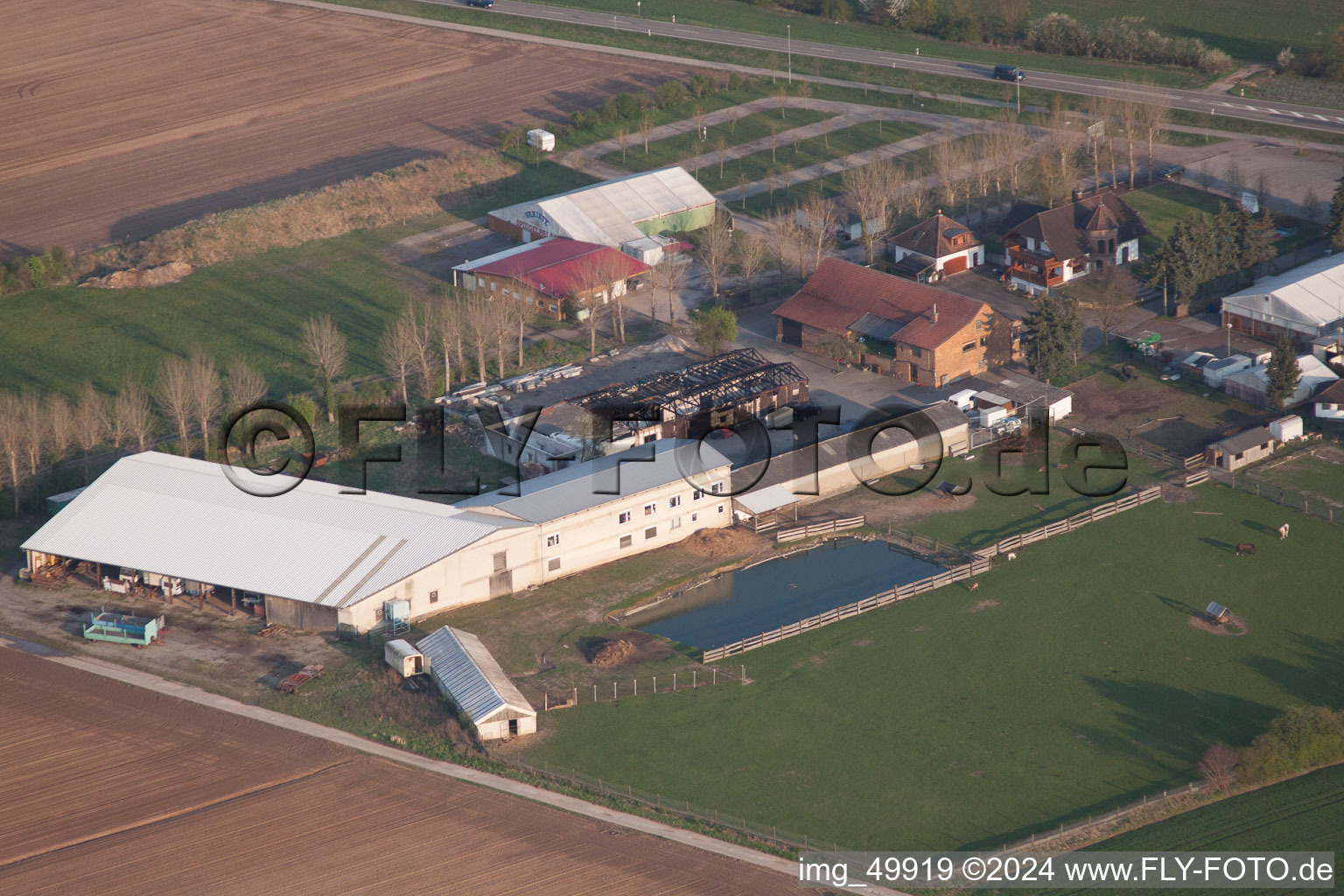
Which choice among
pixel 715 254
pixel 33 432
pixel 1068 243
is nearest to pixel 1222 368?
pixel 1068 243

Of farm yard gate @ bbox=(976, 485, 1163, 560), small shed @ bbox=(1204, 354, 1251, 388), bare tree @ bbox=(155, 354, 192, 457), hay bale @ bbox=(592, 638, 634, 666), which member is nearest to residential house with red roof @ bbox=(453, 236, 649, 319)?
bare tree @ bbox=(155, 354, 192, 457)

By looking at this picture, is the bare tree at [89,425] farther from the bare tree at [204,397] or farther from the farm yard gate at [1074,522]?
the farm yard gate at [1074,522]

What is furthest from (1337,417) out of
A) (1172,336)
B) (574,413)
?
(574,413)

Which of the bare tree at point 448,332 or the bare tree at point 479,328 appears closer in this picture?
the bare tree at point 448,332

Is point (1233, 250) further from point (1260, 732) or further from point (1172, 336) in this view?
point (1260, 732)

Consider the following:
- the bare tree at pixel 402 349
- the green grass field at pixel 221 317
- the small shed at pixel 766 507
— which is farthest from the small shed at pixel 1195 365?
the green grass field at pixel 221 317

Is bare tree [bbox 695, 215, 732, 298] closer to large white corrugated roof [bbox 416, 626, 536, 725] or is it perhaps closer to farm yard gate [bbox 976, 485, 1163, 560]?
farm yard gate [bbox 976, 485, 1163, 560]
